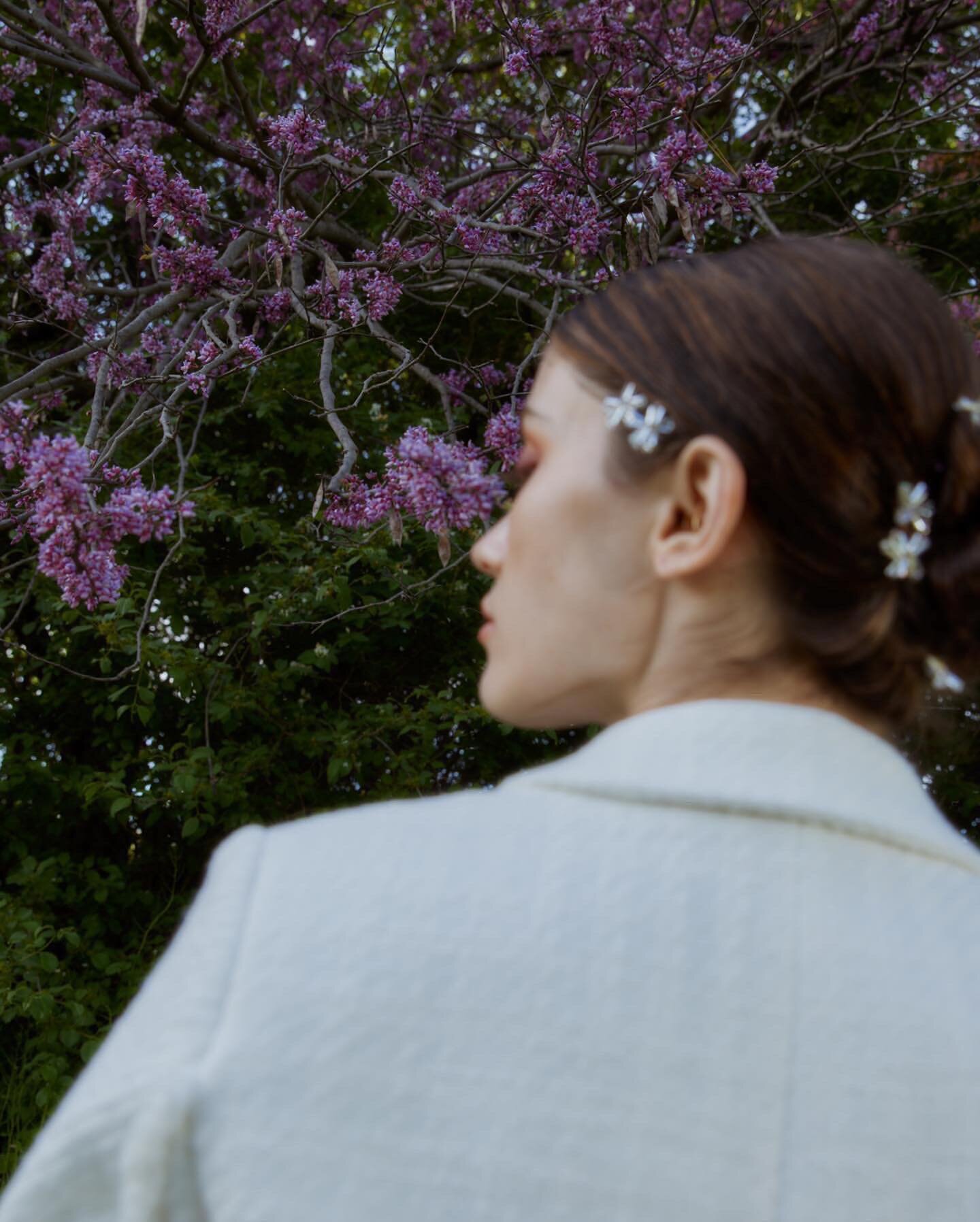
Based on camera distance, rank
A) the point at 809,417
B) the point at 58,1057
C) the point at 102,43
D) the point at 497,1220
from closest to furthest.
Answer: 1. the point at 497,1220
2. the point at 809,417
3. the point at 58,1057
4. the point at 102,43

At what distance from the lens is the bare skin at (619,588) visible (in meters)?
0.93

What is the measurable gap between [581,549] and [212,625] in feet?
9.83

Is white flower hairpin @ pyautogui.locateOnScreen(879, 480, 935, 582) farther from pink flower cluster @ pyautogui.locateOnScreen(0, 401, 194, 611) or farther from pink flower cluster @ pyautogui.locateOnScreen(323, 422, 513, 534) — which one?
pink flower cluster @ pyautogui.locateOnScreen(0, 401, 194, 611)

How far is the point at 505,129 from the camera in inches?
161

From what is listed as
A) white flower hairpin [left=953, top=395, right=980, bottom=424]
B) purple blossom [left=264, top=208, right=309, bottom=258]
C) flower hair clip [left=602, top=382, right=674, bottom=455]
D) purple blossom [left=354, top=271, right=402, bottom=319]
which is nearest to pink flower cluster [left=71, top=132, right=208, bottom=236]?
purple blossom [left=264, top=208, right=309, bottom=258]

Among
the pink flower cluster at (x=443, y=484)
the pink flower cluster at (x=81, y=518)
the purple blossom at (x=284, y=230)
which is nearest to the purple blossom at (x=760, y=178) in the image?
the purple blossom at (x=284, y=230)

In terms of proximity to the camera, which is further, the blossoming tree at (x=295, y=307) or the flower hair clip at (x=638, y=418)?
the blossoming tree at (x=295, y=307)

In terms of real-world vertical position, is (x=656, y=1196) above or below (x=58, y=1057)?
above

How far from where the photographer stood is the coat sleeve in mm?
738

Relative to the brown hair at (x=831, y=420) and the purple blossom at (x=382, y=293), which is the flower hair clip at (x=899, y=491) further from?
the purple blossom at (x=382, y=293)

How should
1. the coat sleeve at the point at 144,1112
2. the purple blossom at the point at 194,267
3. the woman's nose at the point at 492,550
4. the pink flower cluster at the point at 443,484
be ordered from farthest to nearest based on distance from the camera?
the purple blossom at the point at 194,267, the pink flower cluster at the point at 443,484, the woman's nose at the point at 492,550, the coat sleeve at the point at 144,1112

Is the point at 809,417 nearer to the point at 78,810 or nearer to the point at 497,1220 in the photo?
the point at 497,1220

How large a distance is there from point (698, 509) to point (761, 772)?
0.67ft

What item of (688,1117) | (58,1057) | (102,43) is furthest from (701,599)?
(102,43)
